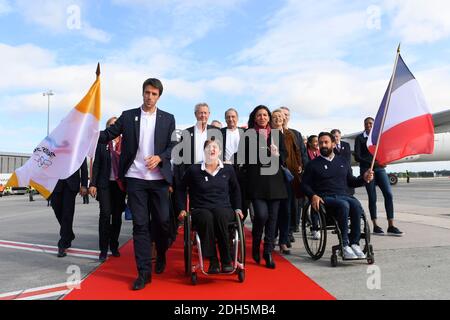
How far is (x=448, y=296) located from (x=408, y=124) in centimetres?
211

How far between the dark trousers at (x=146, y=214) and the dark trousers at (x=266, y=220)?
A: 3.32ft

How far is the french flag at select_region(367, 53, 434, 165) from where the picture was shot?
436 centimetres

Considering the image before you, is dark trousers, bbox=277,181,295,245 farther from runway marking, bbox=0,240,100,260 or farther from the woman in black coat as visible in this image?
runway marking, bbox=0,240,100,260

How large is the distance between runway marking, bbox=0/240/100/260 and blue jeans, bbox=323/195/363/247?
2.99 metres

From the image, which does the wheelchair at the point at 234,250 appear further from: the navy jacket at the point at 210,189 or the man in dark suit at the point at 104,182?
the man in dark suit at the point at 104,182

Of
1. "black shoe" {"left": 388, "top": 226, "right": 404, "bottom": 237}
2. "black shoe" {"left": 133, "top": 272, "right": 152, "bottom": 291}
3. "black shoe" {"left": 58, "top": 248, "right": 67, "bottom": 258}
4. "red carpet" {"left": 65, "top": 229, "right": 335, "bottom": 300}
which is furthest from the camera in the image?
"black shoe" {"left": 388, "top": 226, "right": 404, "bottom": 237}

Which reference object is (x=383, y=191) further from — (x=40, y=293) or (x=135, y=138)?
(x=40, y=293)

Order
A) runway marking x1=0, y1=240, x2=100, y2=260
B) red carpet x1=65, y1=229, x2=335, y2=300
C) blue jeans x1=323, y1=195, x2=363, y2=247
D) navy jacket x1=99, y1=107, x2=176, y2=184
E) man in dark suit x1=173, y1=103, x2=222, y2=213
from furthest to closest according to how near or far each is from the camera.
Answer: runway marking x1=0, y1=240, x2=100, y2=260 → man in dark suit x1=173, y1=103, x2=222, y2=213 → blue jeans x1=323, y1=195, x2=363, y2=247 → navy jacket x1=99, y1=107, x2=176, y2=184 → red carpet x1=65, y1=229, x2=335, y2=300

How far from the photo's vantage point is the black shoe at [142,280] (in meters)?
3.29

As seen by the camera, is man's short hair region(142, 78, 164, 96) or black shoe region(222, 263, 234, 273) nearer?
black shoe region(222, 263, 234, 273)

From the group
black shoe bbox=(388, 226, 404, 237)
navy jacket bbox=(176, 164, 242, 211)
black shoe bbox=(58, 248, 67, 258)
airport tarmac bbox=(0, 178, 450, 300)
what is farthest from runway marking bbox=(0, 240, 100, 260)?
black shoe bbox=(388, 226, 404, 237)

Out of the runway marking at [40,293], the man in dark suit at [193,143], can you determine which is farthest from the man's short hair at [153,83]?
the runway marking at [40,293]
